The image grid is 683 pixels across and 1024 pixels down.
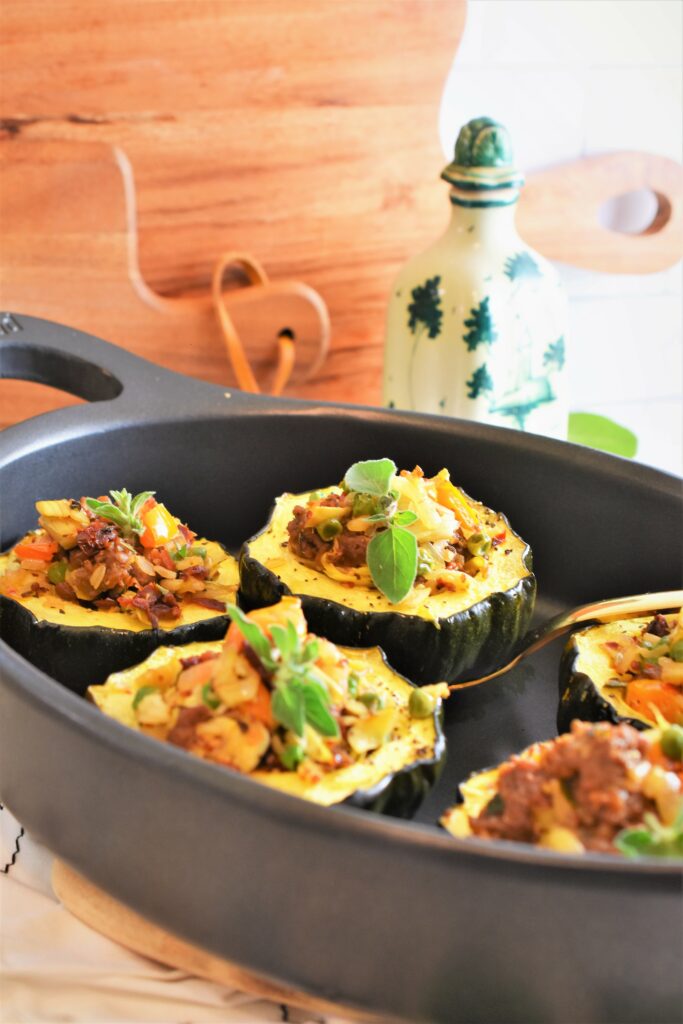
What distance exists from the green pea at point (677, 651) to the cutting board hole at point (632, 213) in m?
1.97

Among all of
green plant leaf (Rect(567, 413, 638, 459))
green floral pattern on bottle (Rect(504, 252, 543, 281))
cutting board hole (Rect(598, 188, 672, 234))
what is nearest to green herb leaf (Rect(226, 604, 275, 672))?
green floral pattern on bottle (Rect(504, 252, 543, 281))

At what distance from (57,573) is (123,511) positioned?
0.15 m

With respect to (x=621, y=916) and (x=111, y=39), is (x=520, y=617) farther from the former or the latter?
(x=111, y=39)

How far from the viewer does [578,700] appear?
1.89m

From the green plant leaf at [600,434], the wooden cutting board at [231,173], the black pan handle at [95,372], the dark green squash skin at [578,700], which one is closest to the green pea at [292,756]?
the dark green squash skin at [578,700]

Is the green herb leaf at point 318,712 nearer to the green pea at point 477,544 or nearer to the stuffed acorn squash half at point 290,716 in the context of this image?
the stuffed acorn squash half at point 290,716

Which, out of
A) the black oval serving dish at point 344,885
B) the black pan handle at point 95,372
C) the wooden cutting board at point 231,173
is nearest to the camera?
the black oval serving dish at point 344,885

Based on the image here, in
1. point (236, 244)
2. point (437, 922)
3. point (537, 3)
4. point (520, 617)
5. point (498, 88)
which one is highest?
point (537, 3)

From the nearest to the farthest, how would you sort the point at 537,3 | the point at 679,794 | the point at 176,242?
the point at 679,794, the point at 176,242, the point at 537,3

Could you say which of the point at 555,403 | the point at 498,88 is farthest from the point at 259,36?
the point at 555,403

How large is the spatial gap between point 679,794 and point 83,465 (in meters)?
1.30

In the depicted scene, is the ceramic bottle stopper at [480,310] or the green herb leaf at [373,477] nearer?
the green herb leaf at [373,477]

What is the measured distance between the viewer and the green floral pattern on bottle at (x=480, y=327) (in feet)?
8.97

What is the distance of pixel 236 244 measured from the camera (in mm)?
3186
